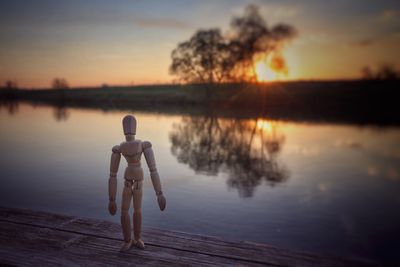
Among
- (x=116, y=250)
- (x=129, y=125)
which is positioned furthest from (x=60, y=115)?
(x=129, y=125)

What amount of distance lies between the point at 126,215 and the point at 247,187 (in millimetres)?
9488

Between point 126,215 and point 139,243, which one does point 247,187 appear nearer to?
point 139,243

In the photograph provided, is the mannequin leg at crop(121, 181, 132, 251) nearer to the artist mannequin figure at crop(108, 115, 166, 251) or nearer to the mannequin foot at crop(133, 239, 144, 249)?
the artist mannequin figure at crop(108, 115, 166, 251)

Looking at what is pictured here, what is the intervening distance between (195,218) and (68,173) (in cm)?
845

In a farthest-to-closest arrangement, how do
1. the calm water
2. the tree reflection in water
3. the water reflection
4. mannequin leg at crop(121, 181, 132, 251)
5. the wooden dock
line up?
the water reflection
the tree reflection in water
the calm water
mannequin leg at crop(121, 181, 132, 251)
the wooden dock

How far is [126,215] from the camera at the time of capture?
5117 millimetres

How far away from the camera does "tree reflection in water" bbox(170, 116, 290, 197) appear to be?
15.9 metres

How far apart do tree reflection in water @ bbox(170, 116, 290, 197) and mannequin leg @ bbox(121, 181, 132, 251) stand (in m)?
8.05

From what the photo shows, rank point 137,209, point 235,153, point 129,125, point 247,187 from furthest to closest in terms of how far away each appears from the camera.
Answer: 1. point 235,153
2. point 247,187
3. point 137,209
4. point 129,125

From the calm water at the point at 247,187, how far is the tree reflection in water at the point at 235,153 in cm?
7

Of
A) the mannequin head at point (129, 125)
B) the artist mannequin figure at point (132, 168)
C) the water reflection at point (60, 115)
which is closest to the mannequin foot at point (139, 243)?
the artist mannequin figure at point (132, 168)

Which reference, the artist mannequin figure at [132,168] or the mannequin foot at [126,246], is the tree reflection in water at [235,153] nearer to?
the mannequin foot at [126,246]

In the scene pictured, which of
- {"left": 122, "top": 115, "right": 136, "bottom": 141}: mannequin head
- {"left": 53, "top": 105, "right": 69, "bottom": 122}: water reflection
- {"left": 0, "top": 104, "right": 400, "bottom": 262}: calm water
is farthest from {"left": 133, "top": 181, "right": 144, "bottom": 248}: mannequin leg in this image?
{"left": 53, "top": 105, "right": 69, "bottom": 122}: water reflection

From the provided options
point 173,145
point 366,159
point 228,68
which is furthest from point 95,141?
point 228,68
